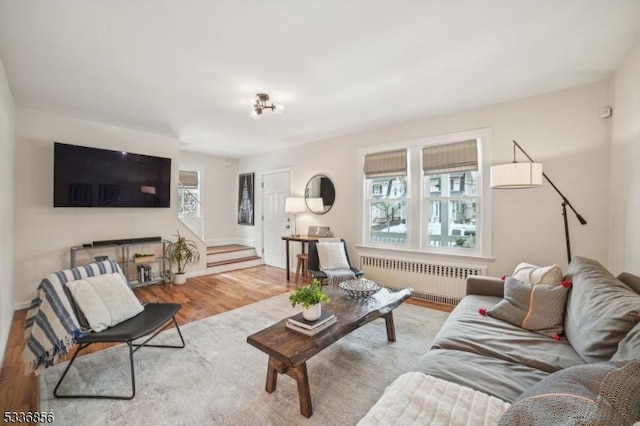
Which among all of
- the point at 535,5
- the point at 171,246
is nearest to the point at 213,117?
the point at 171,246

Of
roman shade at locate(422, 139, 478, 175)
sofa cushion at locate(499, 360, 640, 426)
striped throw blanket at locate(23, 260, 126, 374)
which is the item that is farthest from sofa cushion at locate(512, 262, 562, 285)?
striped throw blanket at locate(23, 260, 126, 374)

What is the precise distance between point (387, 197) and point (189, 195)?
4.30 metres

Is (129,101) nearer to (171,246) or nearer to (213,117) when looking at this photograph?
(213,117)

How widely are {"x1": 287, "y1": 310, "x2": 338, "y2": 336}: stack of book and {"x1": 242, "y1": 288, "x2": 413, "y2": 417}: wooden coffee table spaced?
3cm

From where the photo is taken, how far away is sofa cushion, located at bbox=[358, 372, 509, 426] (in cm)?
100

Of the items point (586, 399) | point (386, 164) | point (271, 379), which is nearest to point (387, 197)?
point (386, 164)

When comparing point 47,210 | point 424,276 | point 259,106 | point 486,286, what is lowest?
point 424,276

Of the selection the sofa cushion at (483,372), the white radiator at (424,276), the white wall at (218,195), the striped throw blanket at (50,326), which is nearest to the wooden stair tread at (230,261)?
the white wall at (218,195)

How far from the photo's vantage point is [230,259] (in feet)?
19.0

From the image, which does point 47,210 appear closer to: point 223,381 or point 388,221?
point 223,381

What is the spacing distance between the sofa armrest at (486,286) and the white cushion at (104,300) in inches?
117

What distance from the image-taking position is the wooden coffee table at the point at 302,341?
1.62 metres

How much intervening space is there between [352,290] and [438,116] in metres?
2.67

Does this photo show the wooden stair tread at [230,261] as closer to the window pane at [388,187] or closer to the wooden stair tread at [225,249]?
the wooden stair tread at [225,249]
